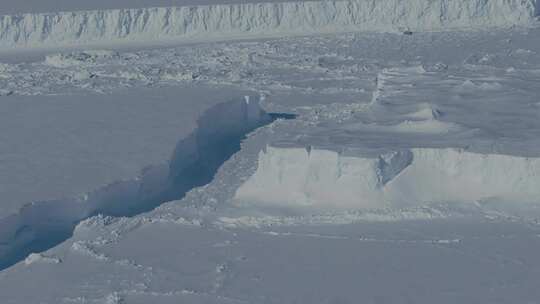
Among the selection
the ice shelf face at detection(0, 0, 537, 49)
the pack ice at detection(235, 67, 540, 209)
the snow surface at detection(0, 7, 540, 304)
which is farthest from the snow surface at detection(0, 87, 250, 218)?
the ice shelf face at detection(0, 0, 537, 49)

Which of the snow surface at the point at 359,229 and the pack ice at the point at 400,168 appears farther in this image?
the pack ice at the point at 400,168

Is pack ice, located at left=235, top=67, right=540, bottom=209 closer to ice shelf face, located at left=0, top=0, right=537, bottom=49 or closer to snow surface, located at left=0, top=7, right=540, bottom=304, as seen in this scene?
snow surface, located at left=0, top=7, right=540, bottom=304

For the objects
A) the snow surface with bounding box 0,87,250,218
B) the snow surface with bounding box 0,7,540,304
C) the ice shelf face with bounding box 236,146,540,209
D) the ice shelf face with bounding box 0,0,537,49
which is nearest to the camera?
the snow surface with bounding box 0,7,540,304

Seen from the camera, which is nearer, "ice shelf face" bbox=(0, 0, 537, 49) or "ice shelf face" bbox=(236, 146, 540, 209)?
"ice shelf face" bbox=(236, 146, 540, 209)

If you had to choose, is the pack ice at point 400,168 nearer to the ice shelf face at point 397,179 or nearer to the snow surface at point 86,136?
the ice shelf face at point 397,179

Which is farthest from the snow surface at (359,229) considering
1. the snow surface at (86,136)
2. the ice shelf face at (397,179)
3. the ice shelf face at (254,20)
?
the ice shelf face at (254,20)
